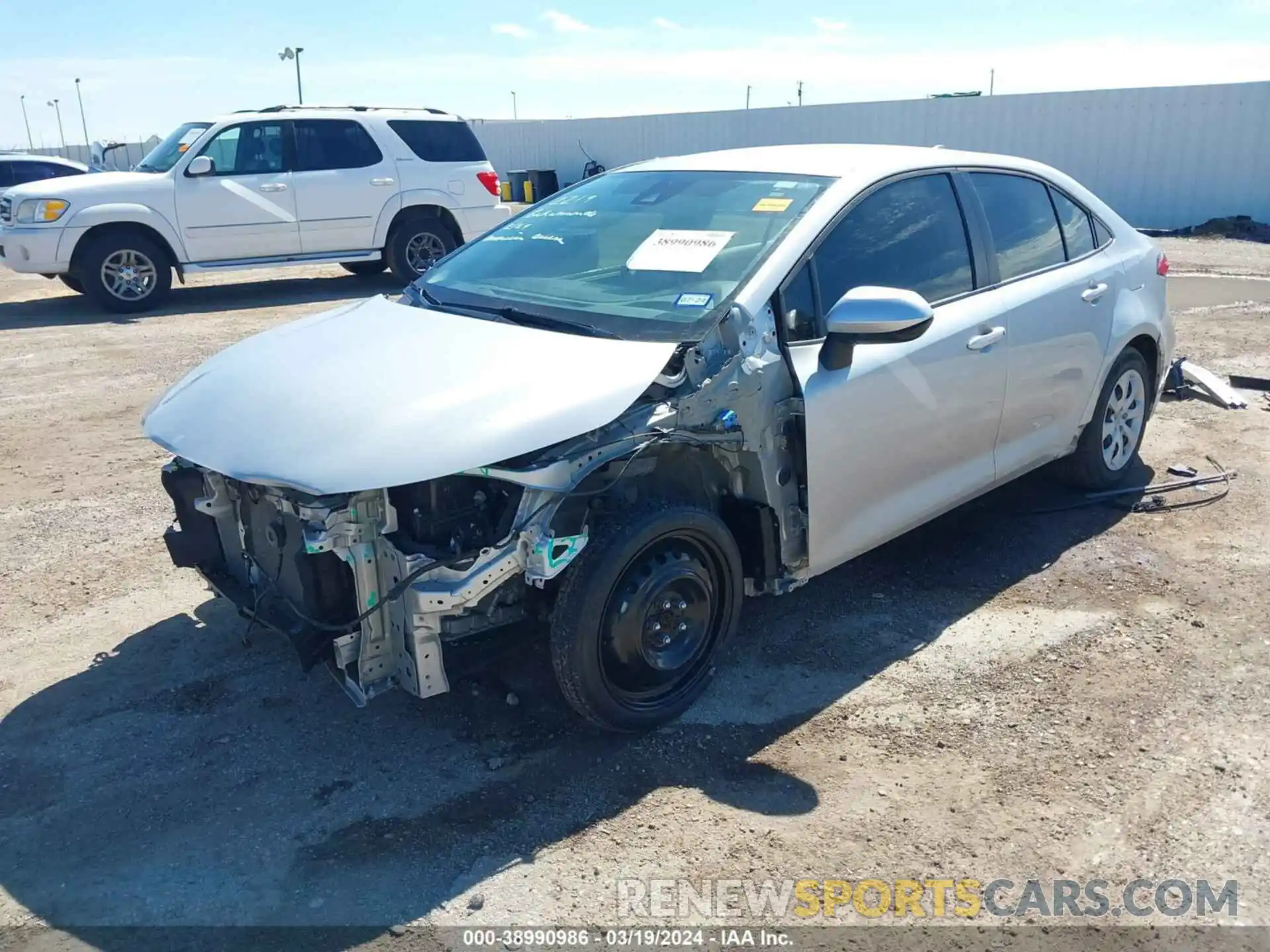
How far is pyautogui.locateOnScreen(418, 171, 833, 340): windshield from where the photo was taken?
3742 millimetres

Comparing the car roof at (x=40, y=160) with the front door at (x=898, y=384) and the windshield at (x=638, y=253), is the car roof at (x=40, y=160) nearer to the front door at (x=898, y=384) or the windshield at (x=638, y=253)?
the windshield at (x=638, y=253)

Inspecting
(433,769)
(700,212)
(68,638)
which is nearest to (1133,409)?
(700,212)

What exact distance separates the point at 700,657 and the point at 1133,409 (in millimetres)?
3342

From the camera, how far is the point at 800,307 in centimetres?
379

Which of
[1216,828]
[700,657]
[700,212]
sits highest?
[700,212]

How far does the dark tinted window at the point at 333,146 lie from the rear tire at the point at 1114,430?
31.6ft

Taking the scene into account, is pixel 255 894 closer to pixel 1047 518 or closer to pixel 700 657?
pixel 700 657

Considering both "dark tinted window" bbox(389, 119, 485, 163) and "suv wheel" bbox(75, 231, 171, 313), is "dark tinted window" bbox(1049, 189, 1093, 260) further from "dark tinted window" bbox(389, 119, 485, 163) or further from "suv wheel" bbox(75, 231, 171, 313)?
"suv wheel" bbox(75, 231, 171, 313)

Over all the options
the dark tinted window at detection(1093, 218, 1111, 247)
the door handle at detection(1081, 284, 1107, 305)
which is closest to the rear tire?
the door handle at detection(1081, 284, 1107, 305)

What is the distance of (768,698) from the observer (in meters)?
3.84

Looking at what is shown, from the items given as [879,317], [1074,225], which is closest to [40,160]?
[1074,225]

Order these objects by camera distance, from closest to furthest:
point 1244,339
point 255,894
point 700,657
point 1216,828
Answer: point 255,894 < point 1216,828 < point 700,657 < point 1244,339

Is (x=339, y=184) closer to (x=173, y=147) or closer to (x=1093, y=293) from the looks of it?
(x=173, y=147)

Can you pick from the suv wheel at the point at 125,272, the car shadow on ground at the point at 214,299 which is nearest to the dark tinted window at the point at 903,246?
the car shadow on ground at the point at 214,299
